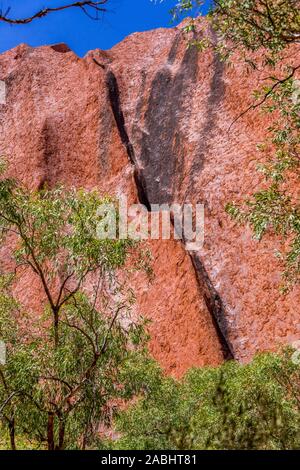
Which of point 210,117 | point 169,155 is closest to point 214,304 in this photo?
point 169,155

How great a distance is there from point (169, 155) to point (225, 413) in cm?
2276

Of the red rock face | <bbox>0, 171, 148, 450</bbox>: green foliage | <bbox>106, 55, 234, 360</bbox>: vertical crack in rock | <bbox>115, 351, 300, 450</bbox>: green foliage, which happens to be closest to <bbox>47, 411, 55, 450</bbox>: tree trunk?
<bbox>0, 171, 148, 450</bbox>: green foliage

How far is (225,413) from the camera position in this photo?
14422 millimetres

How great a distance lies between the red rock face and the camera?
28344 mm

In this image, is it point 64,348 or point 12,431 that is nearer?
point 64,348

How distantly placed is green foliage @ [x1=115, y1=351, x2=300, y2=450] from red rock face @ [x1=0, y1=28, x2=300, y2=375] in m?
8.53

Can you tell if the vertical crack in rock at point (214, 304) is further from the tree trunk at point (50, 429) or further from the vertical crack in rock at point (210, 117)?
the tree trunk at point (50, 429)

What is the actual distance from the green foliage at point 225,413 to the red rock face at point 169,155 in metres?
8.53

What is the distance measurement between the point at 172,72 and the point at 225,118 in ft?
21.1

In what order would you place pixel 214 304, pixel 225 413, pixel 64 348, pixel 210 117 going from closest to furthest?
pixel 64 348 → pixel 225 413 → pixel 214 304 → pixel 210 117

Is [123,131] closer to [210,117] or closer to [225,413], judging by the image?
[210,117]

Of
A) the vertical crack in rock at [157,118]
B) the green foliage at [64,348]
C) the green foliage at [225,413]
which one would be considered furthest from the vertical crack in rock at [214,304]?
the green foliage at [64,348]

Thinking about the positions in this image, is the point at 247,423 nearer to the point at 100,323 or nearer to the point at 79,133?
the point at 100,323

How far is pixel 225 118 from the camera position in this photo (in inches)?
1332
